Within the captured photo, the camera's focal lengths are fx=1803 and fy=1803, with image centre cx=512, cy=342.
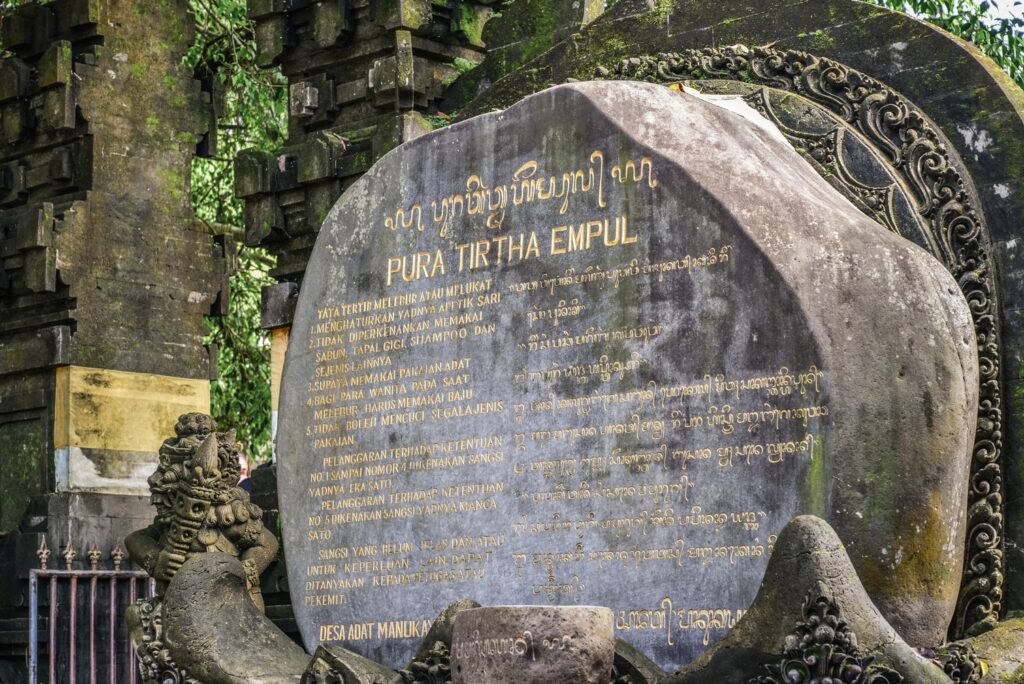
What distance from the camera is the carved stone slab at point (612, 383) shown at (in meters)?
6.43

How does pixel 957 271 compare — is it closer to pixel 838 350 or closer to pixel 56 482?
pixel 838 350

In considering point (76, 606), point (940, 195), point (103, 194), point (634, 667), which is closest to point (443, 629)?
point (634, 667)

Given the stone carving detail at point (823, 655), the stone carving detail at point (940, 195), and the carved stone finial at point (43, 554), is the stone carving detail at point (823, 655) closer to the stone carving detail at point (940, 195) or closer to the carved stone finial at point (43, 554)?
the stone carving detail at point (940, 195)

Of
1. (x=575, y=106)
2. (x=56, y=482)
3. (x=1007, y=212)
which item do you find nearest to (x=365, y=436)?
(x=575, y=106)

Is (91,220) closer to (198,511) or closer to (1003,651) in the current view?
(198,511)

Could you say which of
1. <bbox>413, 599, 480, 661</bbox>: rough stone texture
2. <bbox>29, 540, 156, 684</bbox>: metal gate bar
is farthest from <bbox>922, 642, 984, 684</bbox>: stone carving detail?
<bbox>29, 540, 156, 684</bbox>: metal gate bar

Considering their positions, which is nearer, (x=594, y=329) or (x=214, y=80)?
(x=594, y=329)

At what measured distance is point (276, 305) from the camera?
10.5 meters

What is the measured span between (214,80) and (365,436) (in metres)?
6.24

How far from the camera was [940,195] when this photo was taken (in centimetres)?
745

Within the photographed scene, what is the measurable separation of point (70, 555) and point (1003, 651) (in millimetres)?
6605

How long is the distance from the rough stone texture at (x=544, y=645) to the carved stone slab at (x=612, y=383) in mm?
635

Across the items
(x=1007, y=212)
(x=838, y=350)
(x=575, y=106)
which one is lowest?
(x=838, y=350)

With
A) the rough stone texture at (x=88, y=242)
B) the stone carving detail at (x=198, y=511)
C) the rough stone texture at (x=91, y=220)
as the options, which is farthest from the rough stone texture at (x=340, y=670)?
the rough stone texture at (x=91, y=220)
